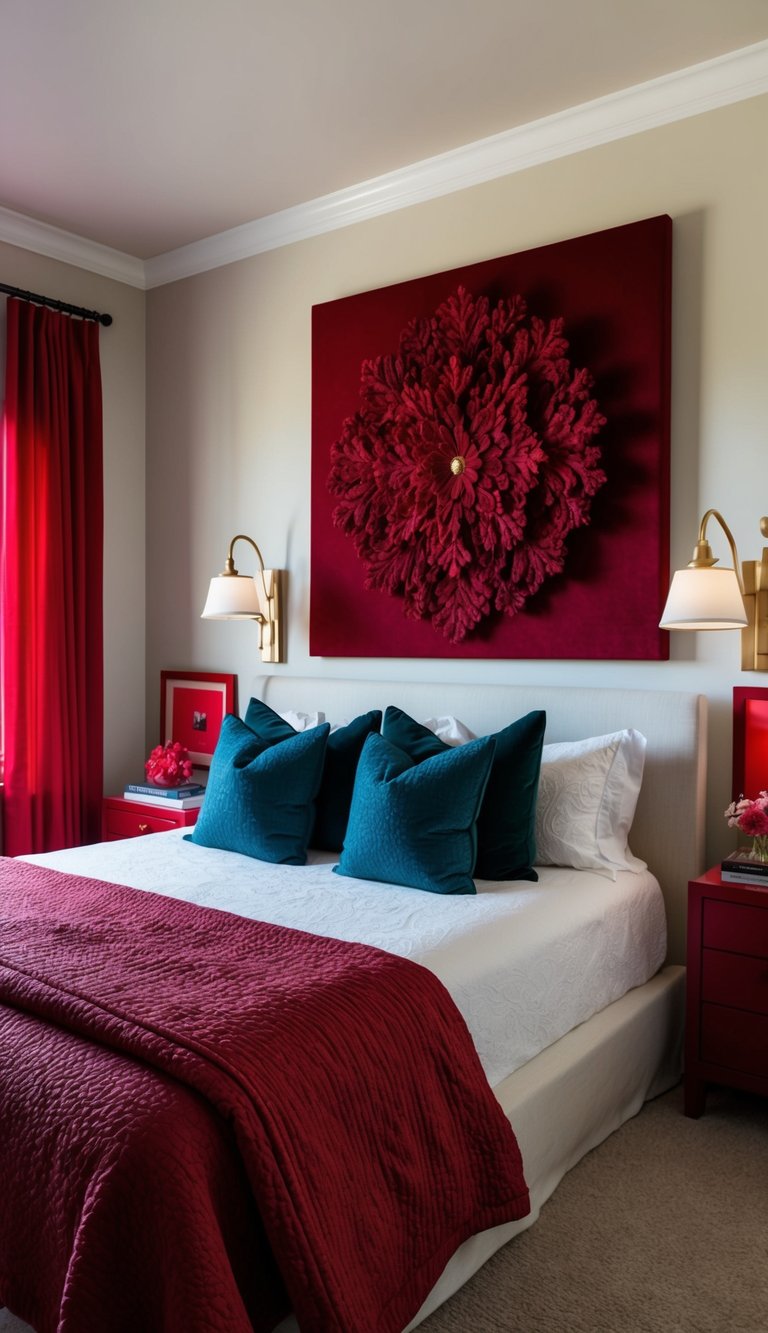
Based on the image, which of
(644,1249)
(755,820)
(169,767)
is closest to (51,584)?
(169,767)

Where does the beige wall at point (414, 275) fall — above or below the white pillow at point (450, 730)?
above

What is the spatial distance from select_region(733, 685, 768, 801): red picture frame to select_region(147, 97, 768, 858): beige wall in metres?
0.04

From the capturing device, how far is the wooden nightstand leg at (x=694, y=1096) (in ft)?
8.30

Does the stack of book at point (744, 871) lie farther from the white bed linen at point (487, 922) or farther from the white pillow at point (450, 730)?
the white pillow at point (450, 730)

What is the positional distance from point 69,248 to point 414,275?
1547mm

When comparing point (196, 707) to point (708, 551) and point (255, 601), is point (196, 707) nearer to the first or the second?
point (255, 601)

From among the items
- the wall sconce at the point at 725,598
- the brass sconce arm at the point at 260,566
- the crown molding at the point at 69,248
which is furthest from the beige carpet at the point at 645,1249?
the crown molding at the point at 69,248

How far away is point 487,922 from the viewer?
2236mm

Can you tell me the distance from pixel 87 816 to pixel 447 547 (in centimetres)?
197

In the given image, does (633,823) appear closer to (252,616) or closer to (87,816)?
(252,616)

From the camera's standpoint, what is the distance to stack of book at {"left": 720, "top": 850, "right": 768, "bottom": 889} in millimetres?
2477

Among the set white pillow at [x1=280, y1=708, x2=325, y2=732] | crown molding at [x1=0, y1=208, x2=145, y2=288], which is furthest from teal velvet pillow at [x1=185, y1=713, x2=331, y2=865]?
crown molding at [x1=0, y1=208, x2=145, y2=288]

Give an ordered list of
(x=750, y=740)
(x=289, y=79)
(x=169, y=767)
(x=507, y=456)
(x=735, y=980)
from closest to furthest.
Result: 1. (x=735, y=980)
2. (x=750, y=740)
3. (x=289, y=79)
4. (x=507, y=456)
5. (x=169, y=767)

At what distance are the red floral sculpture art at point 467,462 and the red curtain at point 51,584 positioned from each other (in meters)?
1.19
